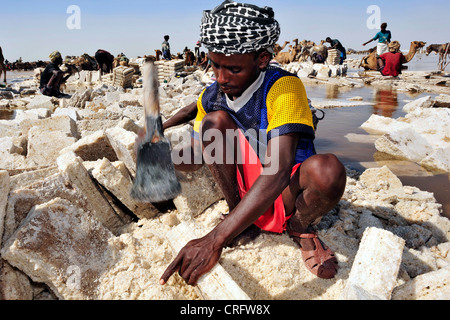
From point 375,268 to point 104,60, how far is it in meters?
16.5

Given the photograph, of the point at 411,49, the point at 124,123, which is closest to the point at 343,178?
the point at 124,123

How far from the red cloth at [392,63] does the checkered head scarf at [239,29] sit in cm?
1274

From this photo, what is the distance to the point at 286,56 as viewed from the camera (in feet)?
68.1

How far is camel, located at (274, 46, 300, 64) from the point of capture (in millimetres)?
20531

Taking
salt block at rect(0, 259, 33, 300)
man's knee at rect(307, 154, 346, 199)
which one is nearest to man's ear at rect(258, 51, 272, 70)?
man's knee at rect(307, 154, 346, 199)

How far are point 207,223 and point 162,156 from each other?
30.7 inches

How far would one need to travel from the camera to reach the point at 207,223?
212 centimetres

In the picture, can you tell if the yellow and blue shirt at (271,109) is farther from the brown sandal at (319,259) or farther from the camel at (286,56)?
the camel at (286,56)

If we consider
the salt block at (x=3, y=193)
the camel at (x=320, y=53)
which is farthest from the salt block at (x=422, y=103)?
the camel at (x=320, y=53)

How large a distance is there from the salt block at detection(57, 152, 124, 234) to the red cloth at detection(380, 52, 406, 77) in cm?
1333

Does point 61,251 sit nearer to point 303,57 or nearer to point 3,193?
point 3,193

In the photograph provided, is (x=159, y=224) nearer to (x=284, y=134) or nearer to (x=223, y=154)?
(x=223, y=154)

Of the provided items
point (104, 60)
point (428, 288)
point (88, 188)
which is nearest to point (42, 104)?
point (88, 188)

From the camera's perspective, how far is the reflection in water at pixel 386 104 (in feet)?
21.9
